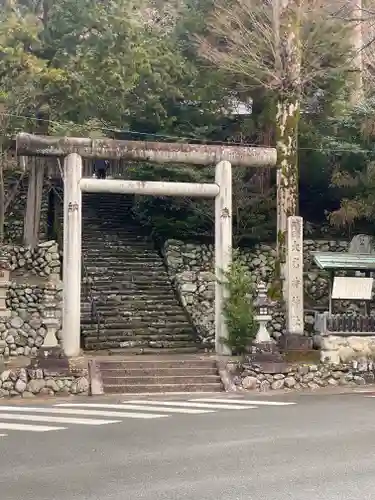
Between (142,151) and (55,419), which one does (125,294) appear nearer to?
(142,151)

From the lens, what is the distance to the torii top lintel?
16188 millimetres

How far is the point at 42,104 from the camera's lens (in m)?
20.9

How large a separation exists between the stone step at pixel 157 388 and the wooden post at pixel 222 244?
1.70m

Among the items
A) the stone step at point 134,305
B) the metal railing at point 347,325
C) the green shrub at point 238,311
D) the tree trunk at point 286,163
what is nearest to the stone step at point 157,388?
the green shrub at point 238,311

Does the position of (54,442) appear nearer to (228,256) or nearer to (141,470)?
(141,470)

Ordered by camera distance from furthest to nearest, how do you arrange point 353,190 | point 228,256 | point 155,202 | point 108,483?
point 155,202
point 353,190
point 228,256
point 108,483

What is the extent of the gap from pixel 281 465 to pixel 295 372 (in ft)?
29.2

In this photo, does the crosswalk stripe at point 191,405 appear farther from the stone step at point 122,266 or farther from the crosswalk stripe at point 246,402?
the stone step at point 122,266

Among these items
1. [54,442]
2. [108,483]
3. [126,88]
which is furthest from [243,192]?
[108,483]

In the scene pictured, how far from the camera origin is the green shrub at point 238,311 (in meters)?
16.2

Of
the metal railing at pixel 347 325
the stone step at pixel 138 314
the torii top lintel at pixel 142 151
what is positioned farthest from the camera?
the stone step at pixel 138 314

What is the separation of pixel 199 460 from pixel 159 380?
25.3 feet

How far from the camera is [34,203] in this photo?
22.1m

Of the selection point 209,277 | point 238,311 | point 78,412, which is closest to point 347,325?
point 238,311
